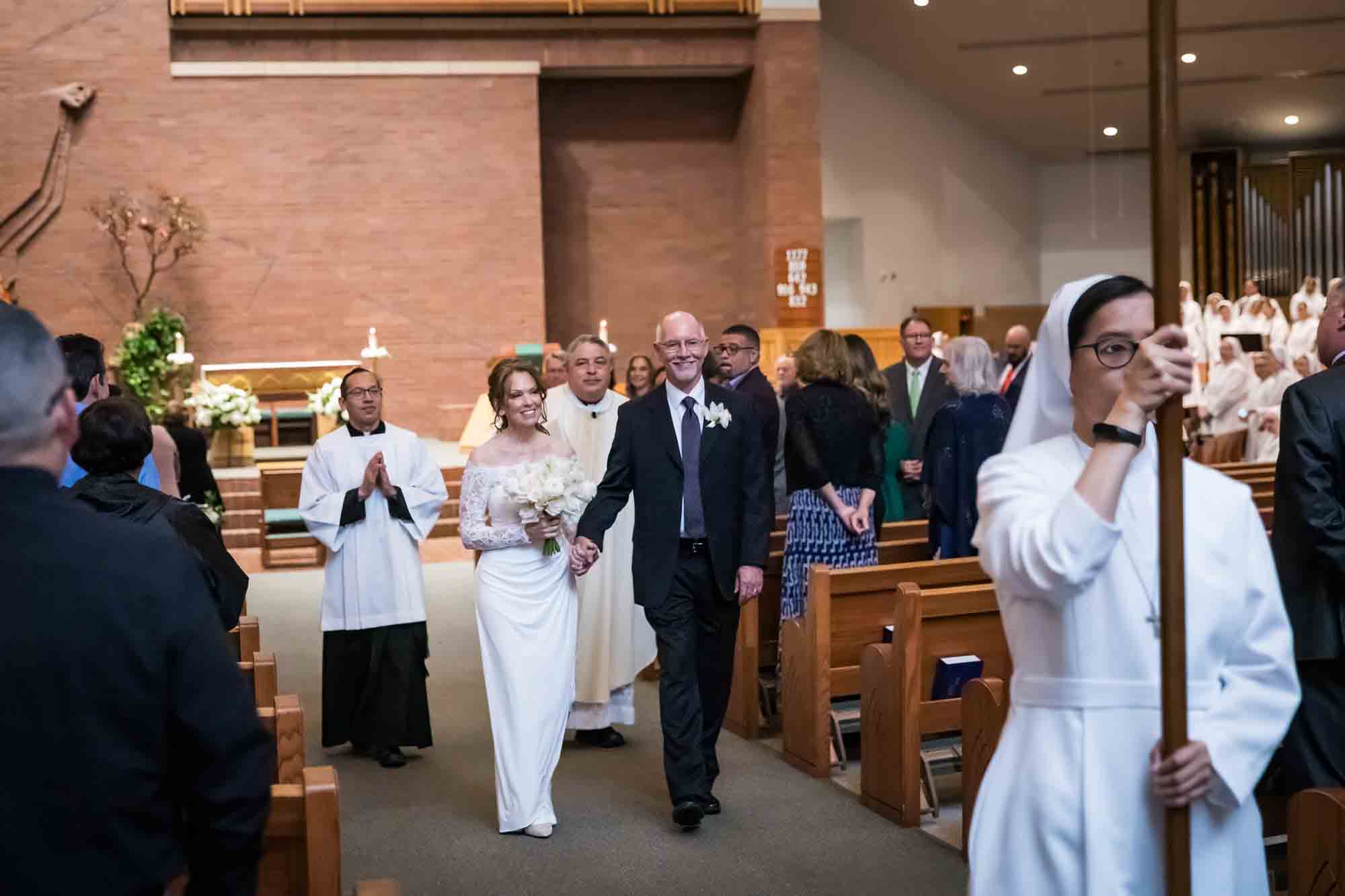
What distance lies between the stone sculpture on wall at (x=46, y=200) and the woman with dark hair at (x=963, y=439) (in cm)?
1451

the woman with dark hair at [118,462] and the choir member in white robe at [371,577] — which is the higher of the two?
the woman with dark hair at [118,462]

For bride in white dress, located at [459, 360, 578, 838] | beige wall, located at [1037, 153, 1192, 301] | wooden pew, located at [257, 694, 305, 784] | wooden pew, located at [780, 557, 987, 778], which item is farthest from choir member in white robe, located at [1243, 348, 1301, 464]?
wooden pew, located at [257, 694, 305, 784]

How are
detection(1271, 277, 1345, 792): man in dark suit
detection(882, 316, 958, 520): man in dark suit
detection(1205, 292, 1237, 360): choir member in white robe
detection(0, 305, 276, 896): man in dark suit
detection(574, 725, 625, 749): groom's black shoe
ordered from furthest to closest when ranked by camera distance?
detection(1205, 292, 1237, 360): choir member in white robe < detection(882, 316, 958, 520): man in dark suit < detection(574, 725, 625, 749): groom's black shoe < detection(1271, 277, 1345, 792): man in dark suit < detection(0, 305, 276, 896): man in dark suit

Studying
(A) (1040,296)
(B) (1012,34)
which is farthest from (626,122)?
(A) (1040,296)

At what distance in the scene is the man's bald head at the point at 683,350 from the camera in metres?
5.55

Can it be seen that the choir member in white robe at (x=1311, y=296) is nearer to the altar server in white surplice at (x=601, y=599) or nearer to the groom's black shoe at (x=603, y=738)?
the altar server in white surplice at (x=601, y=599)

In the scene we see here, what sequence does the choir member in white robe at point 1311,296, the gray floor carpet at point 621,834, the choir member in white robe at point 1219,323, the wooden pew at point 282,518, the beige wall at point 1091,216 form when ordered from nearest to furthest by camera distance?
the gray floor carpet at point 621,834
the wooden pew at point 282,518
the choir member in white robe at point 1311,296
the choir member in white robe at point 1219,323
the beige wall at point 1091,216

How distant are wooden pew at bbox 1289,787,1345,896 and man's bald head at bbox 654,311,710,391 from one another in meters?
2.94

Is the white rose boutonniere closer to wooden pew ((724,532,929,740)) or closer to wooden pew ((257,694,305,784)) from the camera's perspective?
wooden pew ((724,532,929,740))

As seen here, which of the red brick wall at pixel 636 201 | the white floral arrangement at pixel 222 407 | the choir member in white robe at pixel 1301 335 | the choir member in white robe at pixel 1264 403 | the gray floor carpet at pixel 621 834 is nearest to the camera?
the gray floor carpet at pixel 621 834

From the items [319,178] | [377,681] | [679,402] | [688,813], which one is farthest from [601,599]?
[319,178]

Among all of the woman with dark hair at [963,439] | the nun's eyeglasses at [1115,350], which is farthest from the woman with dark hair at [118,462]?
the woman with dark hair at [963,439]

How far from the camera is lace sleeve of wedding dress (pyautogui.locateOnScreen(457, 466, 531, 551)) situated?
5.63 m

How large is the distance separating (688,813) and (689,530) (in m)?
1.04
